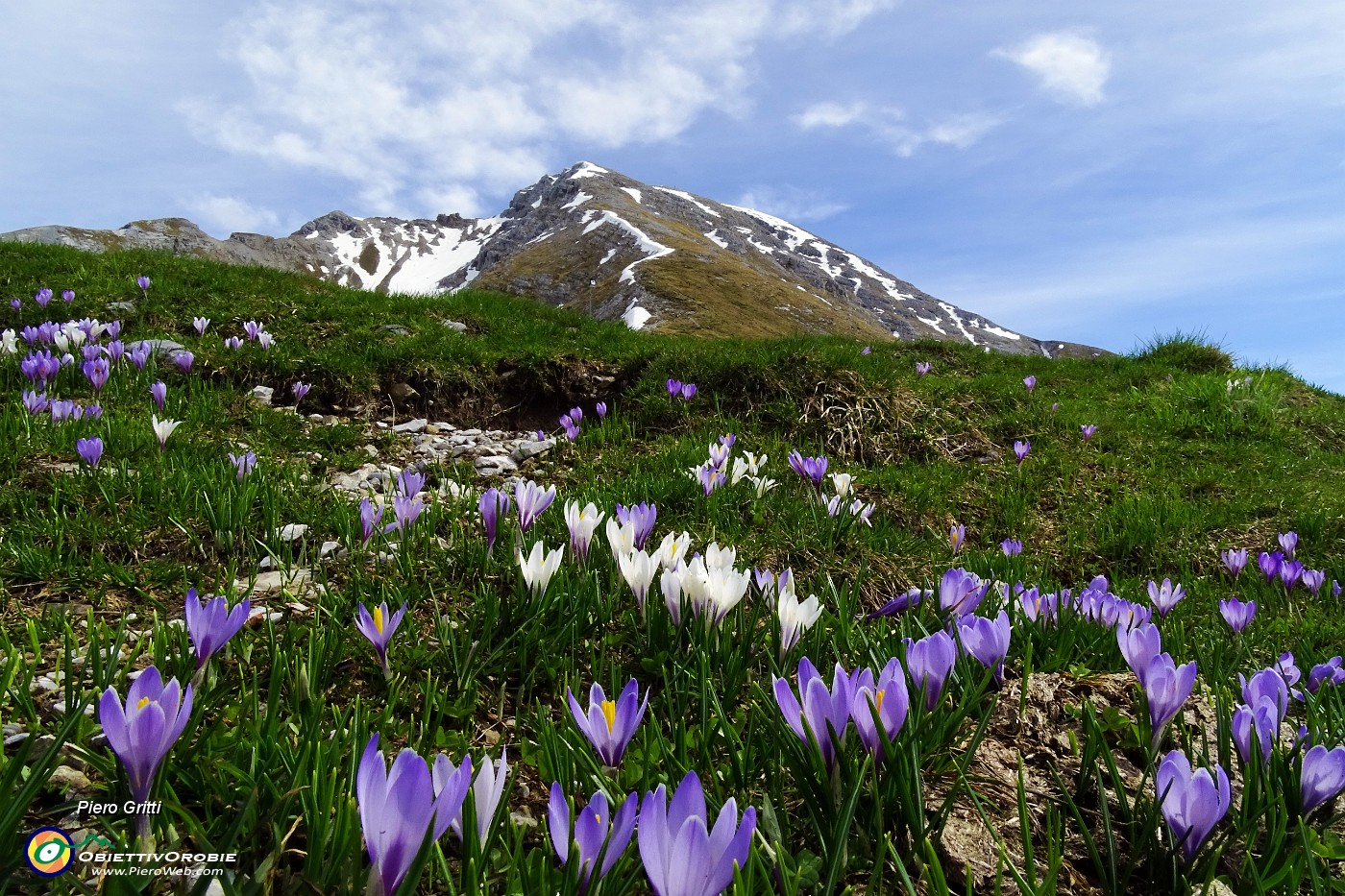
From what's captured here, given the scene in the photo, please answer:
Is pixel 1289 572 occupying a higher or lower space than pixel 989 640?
higher

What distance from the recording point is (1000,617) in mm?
1627

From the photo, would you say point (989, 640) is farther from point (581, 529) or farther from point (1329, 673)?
point (581, 529)

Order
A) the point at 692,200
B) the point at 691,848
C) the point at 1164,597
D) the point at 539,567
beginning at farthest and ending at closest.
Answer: the point at 692,200 < the point at 1164,597 < the point at 539,567 < the point at 691,848

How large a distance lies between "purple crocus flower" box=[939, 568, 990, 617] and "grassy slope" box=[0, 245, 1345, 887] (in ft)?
3.00

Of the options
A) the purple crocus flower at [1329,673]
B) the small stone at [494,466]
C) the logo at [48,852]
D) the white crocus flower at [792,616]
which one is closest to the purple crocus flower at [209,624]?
the logo at [48,852]

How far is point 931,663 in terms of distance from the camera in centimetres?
144

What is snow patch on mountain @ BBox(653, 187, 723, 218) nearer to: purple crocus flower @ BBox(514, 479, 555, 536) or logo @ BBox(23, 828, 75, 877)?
purple crocus flower @ BBox(514, 479, 555, 536)

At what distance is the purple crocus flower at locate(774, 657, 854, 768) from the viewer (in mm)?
1251

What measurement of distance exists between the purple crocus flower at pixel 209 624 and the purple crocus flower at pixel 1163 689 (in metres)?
1.93

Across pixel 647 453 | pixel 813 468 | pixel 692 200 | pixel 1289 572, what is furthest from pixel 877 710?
pixel 692 200

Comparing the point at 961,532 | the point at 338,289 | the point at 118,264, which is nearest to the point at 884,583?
the point at 961,532

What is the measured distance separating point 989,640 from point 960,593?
2.04 feet

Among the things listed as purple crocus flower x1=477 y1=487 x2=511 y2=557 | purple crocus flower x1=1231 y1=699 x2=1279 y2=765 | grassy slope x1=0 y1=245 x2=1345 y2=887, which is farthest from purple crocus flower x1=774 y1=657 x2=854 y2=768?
purple crocus flower x1=477 y1=487 x2=511 y2=557

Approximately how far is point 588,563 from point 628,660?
490mm
